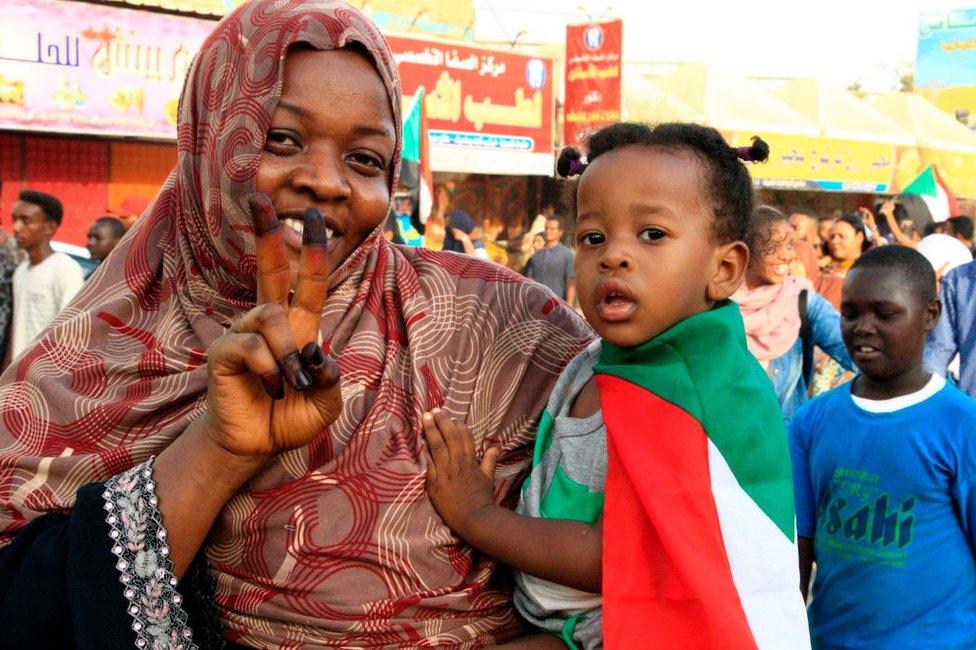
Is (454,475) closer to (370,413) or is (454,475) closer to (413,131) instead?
(370,413)

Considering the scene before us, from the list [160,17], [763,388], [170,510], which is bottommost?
[170,510]

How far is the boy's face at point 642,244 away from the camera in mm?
1797

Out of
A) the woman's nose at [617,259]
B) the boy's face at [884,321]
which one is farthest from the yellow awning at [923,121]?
the woman's nose at [617,259]

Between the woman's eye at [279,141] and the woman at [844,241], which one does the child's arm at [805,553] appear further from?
the woman at [844,241]

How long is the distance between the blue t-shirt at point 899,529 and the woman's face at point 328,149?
178cm

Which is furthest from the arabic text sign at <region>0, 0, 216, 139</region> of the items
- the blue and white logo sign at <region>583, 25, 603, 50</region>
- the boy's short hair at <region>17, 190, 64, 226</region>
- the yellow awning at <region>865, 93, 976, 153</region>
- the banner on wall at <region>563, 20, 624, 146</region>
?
the yellow awning at <region>865, 93, 976, 153</region>

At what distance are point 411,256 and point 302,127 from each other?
0.40m

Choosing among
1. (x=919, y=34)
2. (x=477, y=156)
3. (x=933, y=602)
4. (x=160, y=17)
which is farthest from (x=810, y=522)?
(x=919, y=34)

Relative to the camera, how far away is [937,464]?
2916mm

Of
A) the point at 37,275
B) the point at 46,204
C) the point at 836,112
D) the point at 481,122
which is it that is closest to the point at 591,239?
the point at 37,275

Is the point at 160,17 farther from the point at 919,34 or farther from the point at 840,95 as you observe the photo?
the point at 919,34

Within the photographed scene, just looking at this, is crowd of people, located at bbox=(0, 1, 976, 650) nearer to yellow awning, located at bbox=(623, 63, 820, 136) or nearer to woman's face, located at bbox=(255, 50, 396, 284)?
woman's face, located at bbox=(255, 50, 396, 284)

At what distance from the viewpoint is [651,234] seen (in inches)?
72.1

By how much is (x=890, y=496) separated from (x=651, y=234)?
152 cm
